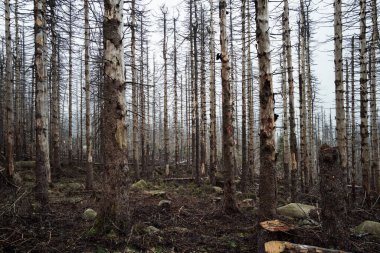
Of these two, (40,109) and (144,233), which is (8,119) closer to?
(40,109)

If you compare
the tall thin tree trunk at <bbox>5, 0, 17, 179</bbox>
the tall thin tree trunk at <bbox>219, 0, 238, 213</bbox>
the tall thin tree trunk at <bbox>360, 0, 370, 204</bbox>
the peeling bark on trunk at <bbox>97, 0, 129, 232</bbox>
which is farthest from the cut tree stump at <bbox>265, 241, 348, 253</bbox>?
Result: the tall thin tree trunk at <bbox>5, 0, 17, 179</bbox>

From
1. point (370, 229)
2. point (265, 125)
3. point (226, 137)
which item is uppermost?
point (265, 125)

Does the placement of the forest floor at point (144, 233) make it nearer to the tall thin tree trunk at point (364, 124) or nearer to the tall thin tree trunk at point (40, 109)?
the tall thin tree trunk at point (40, 109)

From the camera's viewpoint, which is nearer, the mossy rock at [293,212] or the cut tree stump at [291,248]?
the cut tree stump at [291,248]

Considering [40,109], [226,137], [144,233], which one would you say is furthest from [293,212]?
[40,109]

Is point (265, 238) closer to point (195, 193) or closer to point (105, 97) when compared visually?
point (105, 97)

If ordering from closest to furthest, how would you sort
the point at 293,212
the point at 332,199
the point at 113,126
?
the point at 332,199
the point at 113,126
the point at 293,212

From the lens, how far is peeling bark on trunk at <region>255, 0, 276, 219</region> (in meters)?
5.25

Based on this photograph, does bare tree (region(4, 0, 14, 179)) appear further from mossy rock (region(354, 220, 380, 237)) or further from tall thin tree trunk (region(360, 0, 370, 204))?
tall thin tree trunk (region(360, 0, 370, 204))

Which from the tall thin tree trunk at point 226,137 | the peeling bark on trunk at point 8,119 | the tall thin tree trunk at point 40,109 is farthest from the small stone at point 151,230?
the peeling bark on trunk at point 8,119

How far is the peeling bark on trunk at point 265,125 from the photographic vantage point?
17.2ft

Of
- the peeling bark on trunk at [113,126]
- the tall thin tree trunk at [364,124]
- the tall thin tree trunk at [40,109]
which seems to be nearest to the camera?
the peeling bark on trunk at [113,126]

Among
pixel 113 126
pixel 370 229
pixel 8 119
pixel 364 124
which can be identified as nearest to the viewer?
pixel 113 126

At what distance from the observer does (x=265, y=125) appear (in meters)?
5.34
